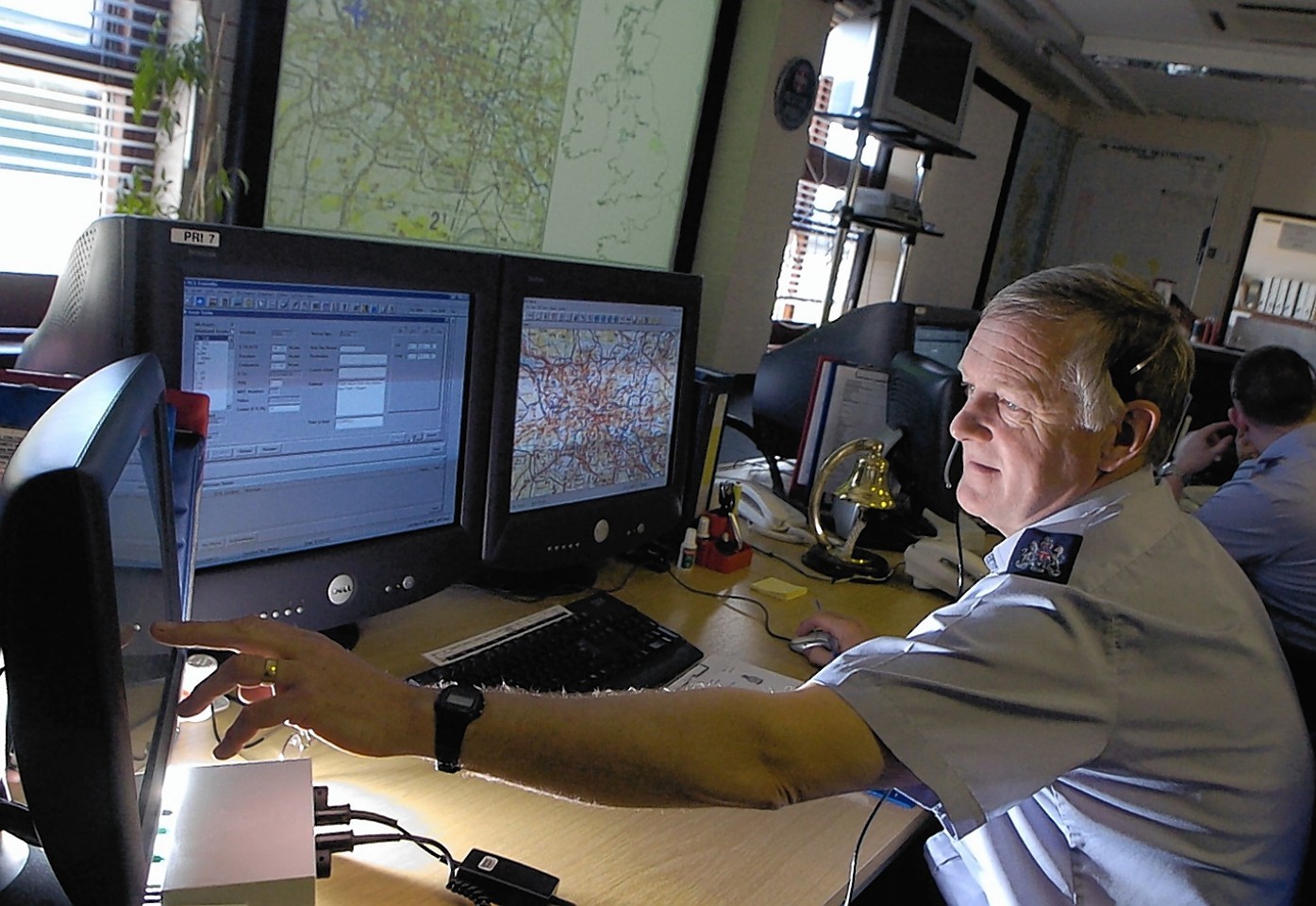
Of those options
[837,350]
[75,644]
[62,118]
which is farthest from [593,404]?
[62,118]

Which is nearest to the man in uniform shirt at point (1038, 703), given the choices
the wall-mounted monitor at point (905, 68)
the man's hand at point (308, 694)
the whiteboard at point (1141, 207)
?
the man's hand at point (308, 694)

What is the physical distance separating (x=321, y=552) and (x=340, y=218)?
1.43 meters

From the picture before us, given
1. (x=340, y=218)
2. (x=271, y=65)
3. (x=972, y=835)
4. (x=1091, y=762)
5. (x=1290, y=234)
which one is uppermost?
(x=1290, y=234)

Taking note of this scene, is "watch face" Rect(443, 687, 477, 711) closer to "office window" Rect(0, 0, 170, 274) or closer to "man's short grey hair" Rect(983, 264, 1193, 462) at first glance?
"man's short grey hair" Rect(983, 264, 1193, 462)

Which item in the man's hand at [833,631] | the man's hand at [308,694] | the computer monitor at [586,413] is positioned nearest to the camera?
the man's hand at [308,694]

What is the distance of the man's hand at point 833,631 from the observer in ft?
4.91

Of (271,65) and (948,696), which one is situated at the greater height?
(271,65)

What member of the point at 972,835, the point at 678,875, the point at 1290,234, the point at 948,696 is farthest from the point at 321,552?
the point at 1290,234

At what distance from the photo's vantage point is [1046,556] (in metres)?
0.99

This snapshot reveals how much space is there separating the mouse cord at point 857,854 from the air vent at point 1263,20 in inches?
191

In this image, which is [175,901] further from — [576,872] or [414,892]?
[576,872]

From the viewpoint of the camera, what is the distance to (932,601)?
1.93 metres

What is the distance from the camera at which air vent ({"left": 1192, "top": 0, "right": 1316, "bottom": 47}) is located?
4574 millimetres

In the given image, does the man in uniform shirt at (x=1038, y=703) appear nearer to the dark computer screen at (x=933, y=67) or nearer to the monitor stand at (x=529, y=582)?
the monitor stand at (x=529, y=582)
